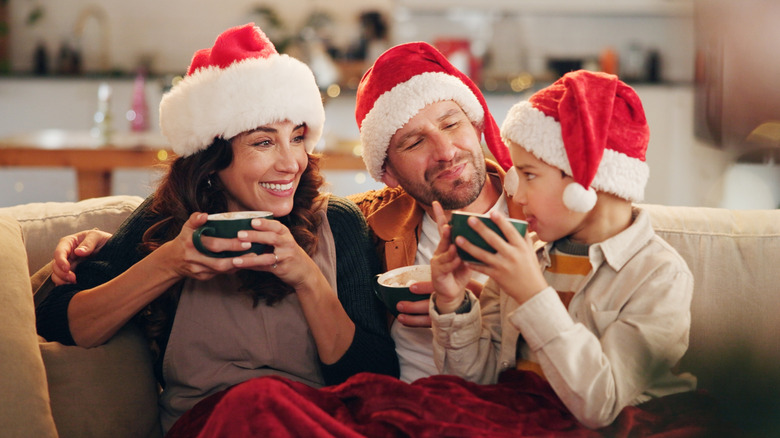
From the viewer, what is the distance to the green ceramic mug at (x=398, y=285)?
137 centimetres

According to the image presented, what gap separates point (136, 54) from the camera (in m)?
5.37

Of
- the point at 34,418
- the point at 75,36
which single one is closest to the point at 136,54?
the point at 75,36

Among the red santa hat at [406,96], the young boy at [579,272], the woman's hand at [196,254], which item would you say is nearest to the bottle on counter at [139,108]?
the red santa hat at [406,96]

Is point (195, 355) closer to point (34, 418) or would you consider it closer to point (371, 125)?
point (34, 418)

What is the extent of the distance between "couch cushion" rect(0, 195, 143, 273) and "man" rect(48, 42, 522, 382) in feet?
0.59

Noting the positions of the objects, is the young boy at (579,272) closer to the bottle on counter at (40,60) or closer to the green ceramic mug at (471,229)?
the green ceramic mug at (471,229)

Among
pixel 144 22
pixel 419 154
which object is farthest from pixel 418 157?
pixel 144 22

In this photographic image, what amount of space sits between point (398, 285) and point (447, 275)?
208 millimetres

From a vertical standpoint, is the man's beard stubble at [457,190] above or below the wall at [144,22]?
below

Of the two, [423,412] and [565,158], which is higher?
[565,158]

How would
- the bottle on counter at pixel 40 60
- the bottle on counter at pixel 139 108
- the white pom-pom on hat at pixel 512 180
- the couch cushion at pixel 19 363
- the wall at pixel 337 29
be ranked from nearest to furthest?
1. the couch cushion at pixel 19 363
2. the white pom-pom on hat at pixel 512 180
3. the bottle on counter at pixel 139 108
4. the bottle on counter at pixel 40 60
5. the wall at pixel 337 29

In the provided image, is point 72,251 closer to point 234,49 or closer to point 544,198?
point 234,49

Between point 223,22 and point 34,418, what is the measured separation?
4.63 metres

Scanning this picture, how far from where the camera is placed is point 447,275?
123 centimetres
